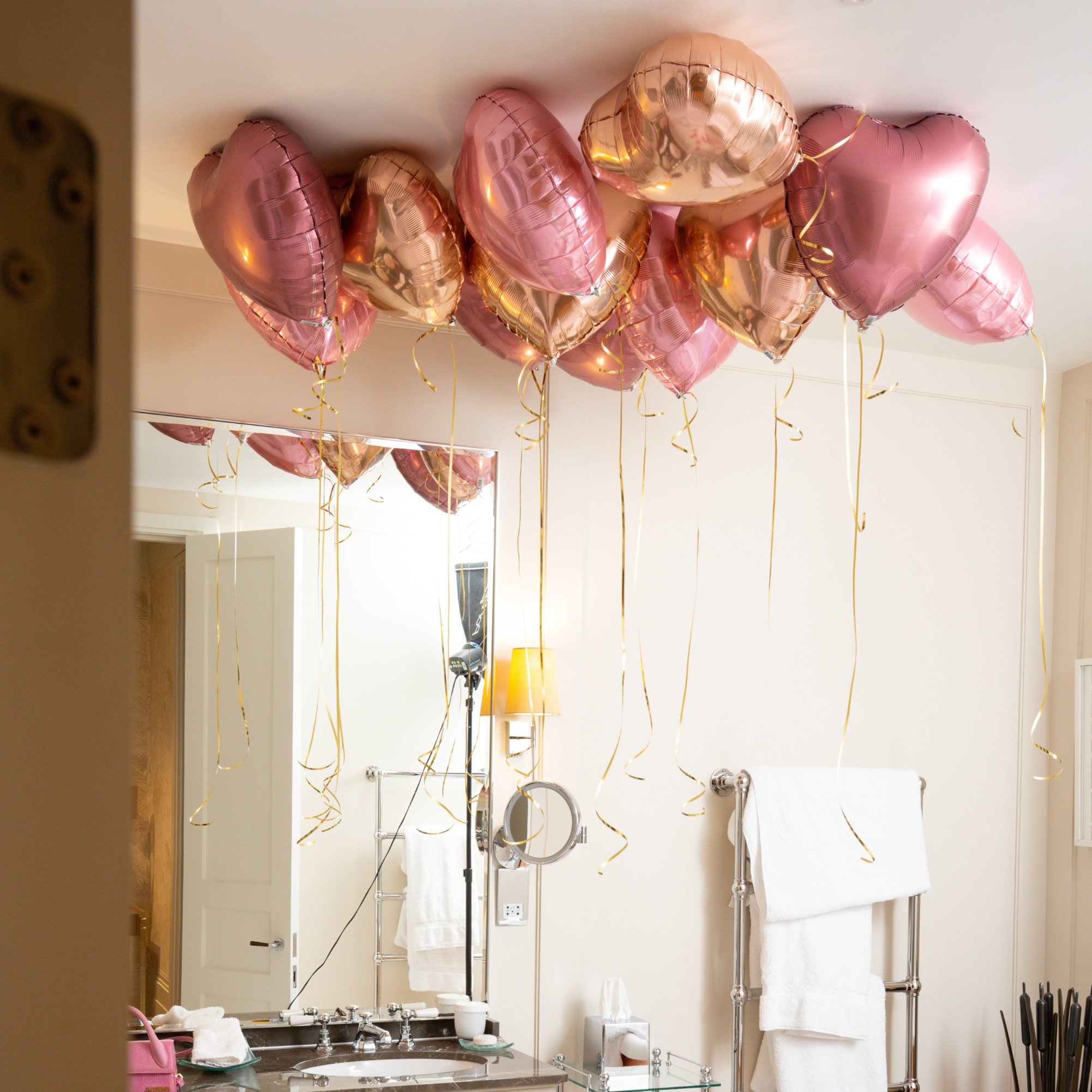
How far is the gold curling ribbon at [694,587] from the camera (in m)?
3.03

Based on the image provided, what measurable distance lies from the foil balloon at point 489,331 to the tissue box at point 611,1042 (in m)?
1.59

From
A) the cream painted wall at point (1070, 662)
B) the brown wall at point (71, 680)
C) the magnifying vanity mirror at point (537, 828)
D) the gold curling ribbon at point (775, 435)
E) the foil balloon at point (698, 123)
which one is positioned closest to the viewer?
the brown wall at point (71, 680)

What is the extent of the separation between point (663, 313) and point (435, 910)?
4.92 ft

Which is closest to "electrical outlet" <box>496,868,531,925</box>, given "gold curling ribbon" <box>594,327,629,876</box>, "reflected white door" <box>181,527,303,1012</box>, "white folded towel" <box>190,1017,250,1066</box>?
"gold curling ribbon" <box>594,327,629,876</box>

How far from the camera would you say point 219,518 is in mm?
2592

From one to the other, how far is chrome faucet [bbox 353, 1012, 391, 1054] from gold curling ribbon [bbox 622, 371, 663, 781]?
2.83 feet

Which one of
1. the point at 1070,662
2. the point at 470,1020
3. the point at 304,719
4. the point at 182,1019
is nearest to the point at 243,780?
the point at 304,719

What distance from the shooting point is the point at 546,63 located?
1.96 m

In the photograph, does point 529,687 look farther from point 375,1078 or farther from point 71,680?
point 71,680

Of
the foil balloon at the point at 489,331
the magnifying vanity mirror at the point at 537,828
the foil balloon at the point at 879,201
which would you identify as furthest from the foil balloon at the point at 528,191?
the magnifying vanity mirror at the point at 537,828

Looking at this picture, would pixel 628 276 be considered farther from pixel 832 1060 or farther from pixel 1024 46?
pixel 832 1060

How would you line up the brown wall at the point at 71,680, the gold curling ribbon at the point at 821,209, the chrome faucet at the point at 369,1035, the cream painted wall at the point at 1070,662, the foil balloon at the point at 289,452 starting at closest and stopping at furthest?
the brown wall at the point at 71,680 → the gold curling ribbon at the point at 821,209 → the chrome faucet at the point at 369,1035 → the foil balloon at the point at 289,452 → the cream painted wall at the point at 1070,662

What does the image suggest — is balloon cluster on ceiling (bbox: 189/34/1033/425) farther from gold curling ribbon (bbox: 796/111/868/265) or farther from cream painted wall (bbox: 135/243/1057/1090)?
cream painted wall (bbox: 135/243/1057/1090)

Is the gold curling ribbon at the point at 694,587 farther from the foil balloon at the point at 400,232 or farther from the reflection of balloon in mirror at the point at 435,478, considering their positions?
the foil balloon at the point at 400,232
